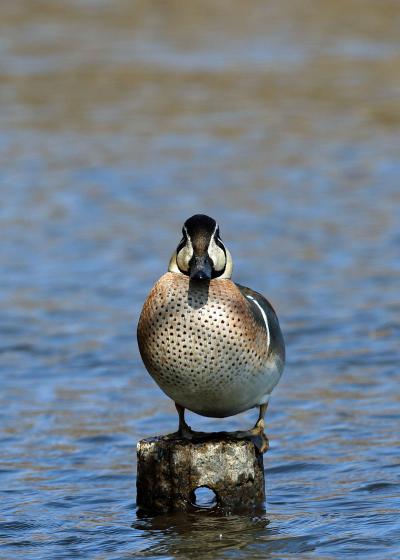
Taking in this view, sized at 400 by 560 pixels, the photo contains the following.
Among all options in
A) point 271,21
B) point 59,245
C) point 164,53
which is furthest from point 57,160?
point 271,21

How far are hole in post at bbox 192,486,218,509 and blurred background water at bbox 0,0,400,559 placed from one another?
0.71 ft

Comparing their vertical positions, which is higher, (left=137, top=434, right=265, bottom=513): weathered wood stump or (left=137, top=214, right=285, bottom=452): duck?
(left=137, top=214, right=285, bottom=452): duck

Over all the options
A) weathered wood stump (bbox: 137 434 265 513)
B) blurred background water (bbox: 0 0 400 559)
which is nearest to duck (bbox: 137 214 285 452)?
weathered wood stump (bbox: 137 434 265 513)

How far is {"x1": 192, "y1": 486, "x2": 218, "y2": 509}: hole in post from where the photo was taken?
745 centimetres

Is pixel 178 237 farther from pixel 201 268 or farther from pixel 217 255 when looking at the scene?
pixel 201 268

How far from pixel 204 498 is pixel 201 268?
5.74 feet

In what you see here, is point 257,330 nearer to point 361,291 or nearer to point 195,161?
point 361,291

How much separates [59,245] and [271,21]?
33.5 feet

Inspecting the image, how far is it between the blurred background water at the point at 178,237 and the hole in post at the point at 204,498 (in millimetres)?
215

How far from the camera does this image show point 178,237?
14.9 m

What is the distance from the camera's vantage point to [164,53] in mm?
22547

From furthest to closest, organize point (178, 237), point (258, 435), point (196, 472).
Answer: point (178, 237) → point (258, 435) → point (196, 472)

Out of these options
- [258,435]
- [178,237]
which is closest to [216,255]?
[258,435]

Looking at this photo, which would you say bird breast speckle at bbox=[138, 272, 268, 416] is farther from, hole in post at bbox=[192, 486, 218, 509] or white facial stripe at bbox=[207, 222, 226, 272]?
hole in post at bbox=[192, 486, 218, 509]
